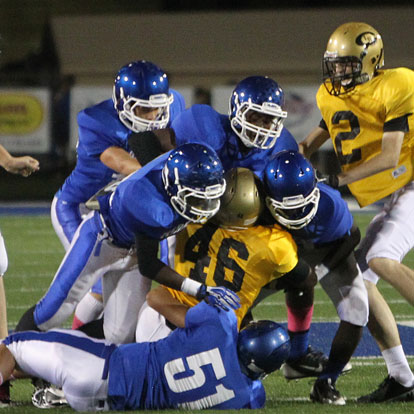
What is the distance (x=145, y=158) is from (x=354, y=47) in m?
1.03

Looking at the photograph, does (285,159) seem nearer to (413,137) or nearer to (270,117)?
(270,117)

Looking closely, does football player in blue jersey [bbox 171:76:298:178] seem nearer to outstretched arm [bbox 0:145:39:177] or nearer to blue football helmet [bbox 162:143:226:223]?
blue football helmet [bbox 162:143:226:223]

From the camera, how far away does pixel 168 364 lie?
3189mm

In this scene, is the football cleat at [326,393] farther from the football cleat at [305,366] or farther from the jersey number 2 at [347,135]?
the jersey number 2 at [347,135]

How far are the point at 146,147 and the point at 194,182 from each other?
2.46ft

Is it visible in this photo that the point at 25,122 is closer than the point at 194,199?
No

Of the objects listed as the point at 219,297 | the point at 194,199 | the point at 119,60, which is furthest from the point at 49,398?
the point at 119,60

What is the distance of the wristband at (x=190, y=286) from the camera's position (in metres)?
3.31

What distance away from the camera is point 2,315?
4.04 m

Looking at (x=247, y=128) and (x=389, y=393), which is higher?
(x=247, y=128)

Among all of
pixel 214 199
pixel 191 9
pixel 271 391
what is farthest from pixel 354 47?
pixel 191 9

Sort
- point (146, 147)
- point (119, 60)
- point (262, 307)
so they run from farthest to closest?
point (119, 60)
point (262, 307)
point (146, 147)

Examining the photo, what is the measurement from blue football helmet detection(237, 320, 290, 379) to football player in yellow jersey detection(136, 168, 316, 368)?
0.22 metres

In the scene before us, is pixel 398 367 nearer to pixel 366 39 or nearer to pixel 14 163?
pixel 366 39
